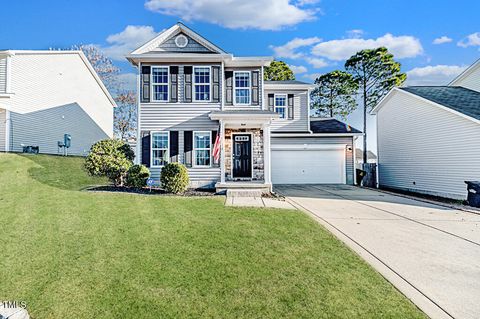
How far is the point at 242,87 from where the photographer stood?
13828mm

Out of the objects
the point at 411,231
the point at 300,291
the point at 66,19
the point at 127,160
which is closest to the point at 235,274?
the point at 300,291

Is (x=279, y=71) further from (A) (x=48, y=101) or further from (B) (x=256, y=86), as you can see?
(A) (x=48, y=101)

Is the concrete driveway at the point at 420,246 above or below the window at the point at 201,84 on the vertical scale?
below

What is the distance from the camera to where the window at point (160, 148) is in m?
12.8

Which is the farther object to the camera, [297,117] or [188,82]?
[297,117]

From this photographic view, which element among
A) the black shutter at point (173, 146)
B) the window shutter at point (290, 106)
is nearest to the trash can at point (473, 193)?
the window shutter at point (290, 106)

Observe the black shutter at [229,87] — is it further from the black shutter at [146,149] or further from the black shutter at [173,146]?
the black shutter at [146,149]

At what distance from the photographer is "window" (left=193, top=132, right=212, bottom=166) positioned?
1287 centimetres

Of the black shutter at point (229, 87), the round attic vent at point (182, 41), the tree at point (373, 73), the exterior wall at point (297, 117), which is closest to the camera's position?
the round attic vent at point (182, 41)

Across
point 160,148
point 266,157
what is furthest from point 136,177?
point 266,157

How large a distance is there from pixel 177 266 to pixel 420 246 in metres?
4.79

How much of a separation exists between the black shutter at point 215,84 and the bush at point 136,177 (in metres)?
4.47

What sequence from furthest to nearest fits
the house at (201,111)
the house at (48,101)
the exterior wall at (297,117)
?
the exterior wall at (297,117) → the house at (48,101) → the house at (201,111)

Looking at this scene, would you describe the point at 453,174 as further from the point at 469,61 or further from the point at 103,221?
the point at 103,221
